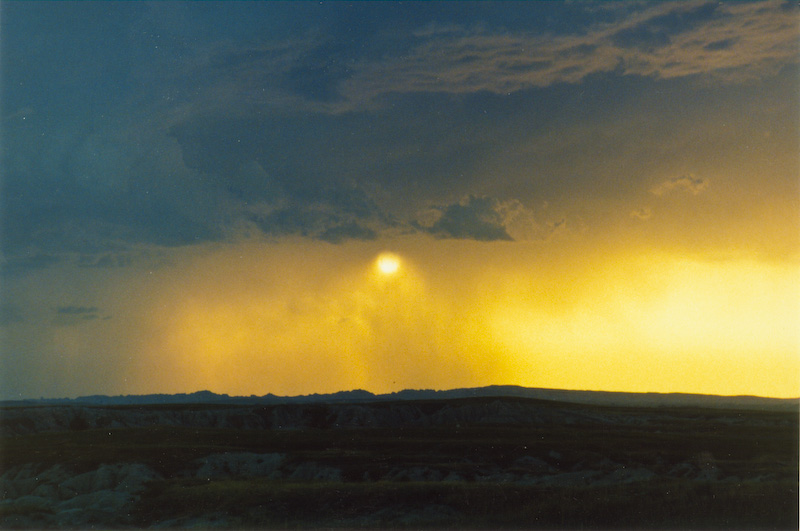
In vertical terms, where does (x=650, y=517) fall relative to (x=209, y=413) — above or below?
below

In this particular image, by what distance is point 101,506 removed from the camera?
43719mm

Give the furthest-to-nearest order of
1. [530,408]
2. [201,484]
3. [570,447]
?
[530,408], [570,447], [201,484]

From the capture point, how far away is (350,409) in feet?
402

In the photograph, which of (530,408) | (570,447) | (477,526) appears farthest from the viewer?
(530,408)

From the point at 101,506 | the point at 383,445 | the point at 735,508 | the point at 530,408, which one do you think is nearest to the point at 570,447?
the point at 383,445

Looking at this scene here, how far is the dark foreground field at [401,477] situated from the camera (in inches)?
1571

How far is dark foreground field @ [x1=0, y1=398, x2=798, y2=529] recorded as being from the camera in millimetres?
39906

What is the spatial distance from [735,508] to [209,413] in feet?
300

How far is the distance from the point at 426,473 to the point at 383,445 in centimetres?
1942

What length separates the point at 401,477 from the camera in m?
55.8

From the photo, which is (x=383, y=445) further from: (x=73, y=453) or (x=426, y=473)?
(x=73, y=453)

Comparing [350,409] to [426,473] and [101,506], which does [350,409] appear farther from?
[101,506]

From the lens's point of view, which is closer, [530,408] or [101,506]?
[101,506]

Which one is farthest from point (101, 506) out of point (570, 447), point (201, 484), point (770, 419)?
point (770, 419)
